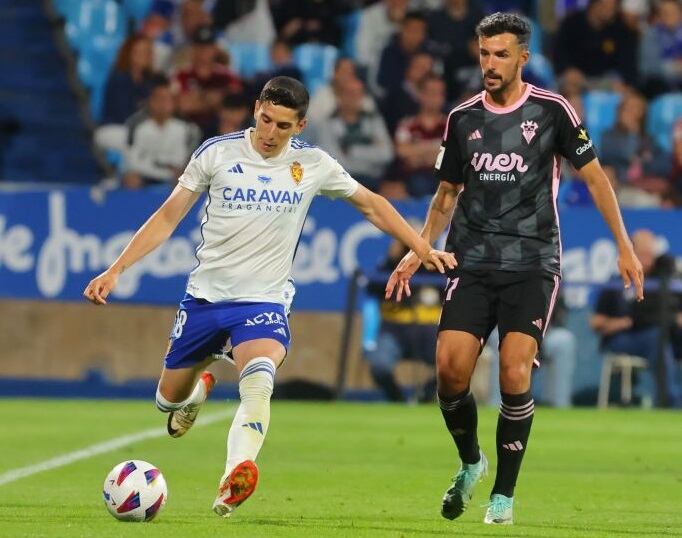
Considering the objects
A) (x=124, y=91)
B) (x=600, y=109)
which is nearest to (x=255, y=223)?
(x=124, y=91)

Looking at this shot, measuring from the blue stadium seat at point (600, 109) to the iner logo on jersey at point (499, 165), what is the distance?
38.8 ft

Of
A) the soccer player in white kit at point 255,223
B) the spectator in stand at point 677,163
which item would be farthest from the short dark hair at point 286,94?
the spectator in stand at point 677,163

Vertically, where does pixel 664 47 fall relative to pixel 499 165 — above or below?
above

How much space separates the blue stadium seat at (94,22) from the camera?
21266 millimetres

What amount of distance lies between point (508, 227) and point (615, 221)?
0.50 metres

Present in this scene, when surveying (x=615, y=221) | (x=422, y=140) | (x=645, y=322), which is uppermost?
(x=615, y=221)

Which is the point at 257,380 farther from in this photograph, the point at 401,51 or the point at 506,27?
the point at 401,51

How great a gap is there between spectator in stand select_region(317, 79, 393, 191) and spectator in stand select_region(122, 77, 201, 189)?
154 cm

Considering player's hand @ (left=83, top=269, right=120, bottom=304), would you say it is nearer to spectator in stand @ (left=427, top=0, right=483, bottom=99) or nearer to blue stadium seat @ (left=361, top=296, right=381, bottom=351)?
blue stadium seat @ (left=361, top=296, right=381, bottom=351)

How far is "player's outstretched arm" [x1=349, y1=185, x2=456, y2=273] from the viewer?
8.09m

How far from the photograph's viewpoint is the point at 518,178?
26.5ft

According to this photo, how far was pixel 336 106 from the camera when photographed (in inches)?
760

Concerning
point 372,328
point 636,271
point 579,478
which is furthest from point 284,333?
point 372,328

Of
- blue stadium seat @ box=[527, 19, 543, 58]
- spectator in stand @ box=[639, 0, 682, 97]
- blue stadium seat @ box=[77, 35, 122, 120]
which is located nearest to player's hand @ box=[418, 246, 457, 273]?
spectator in stand @ box=[639, 0, 682, 97]
